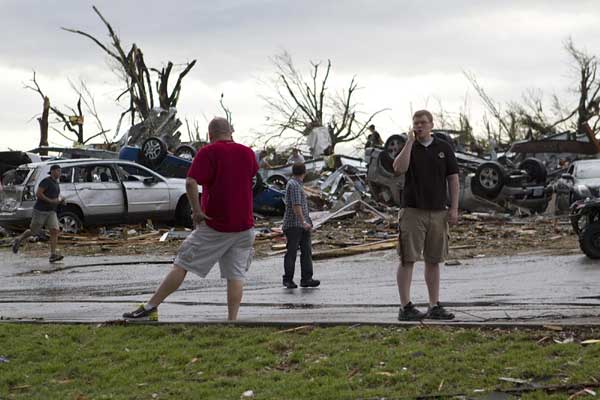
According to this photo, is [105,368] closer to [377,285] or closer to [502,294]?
[502,294]

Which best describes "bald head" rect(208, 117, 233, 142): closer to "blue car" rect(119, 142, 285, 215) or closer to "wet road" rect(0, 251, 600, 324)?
"wet road" rect(0, 251, 600, 324)

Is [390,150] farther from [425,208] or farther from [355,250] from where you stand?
[425,208]

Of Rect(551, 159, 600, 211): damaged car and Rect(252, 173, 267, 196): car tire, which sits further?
Rect(252, 173, 267, 196): car tire

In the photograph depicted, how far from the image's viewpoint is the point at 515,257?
1709 cm

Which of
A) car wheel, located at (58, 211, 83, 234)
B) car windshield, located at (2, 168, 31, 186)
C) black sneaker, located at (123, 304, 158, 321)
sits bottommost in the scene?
black sneaker, located at (123, 304, 158, 321)

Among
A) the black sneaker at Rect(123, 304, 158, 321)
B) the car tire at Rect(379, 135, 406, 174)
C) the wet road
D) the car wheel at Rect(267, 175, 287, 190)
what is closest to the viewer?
the black sneaker at Rect(123, 304, 158, 321)

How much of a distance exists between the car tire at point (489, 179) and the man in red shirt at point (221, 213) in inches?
713

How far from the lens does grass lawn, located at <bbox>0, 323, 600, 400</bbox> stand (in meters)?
6.70

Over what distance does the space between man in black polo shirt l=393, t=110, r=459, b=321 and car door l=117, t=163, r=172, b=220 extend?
16.2 m

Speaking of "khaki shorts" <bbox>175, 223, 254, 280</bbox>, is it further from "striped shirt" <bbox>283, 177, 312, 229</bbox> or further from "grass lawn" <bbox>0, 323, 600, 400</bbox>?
"striped shirt" <bbox>283, 177, 312, 229</bbox>

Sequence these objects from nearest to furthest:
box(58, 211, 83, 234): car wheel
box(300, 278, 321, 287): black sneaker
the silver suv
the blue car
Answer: box(300, 278, 321, 287): black sneaker < the silver suv < box(58, 211, 83, 234): car wheel < the blue car

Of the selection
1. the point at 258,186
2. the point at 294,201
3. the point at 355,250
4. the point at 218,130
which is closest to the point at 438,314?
the point at 218,130

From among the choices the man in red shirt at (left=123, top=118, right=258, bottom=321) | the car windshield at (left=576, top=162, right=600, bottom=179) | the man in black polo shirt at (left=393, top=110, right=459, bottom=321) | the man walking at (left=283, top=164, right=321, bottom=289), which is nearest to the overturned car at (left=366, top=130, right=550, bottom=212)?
the car windshield at (left=576, top=162, right=600, bottom=179)

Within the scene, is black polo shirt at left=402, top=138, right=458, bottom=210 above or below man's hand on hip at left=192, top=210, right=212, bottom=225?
above
